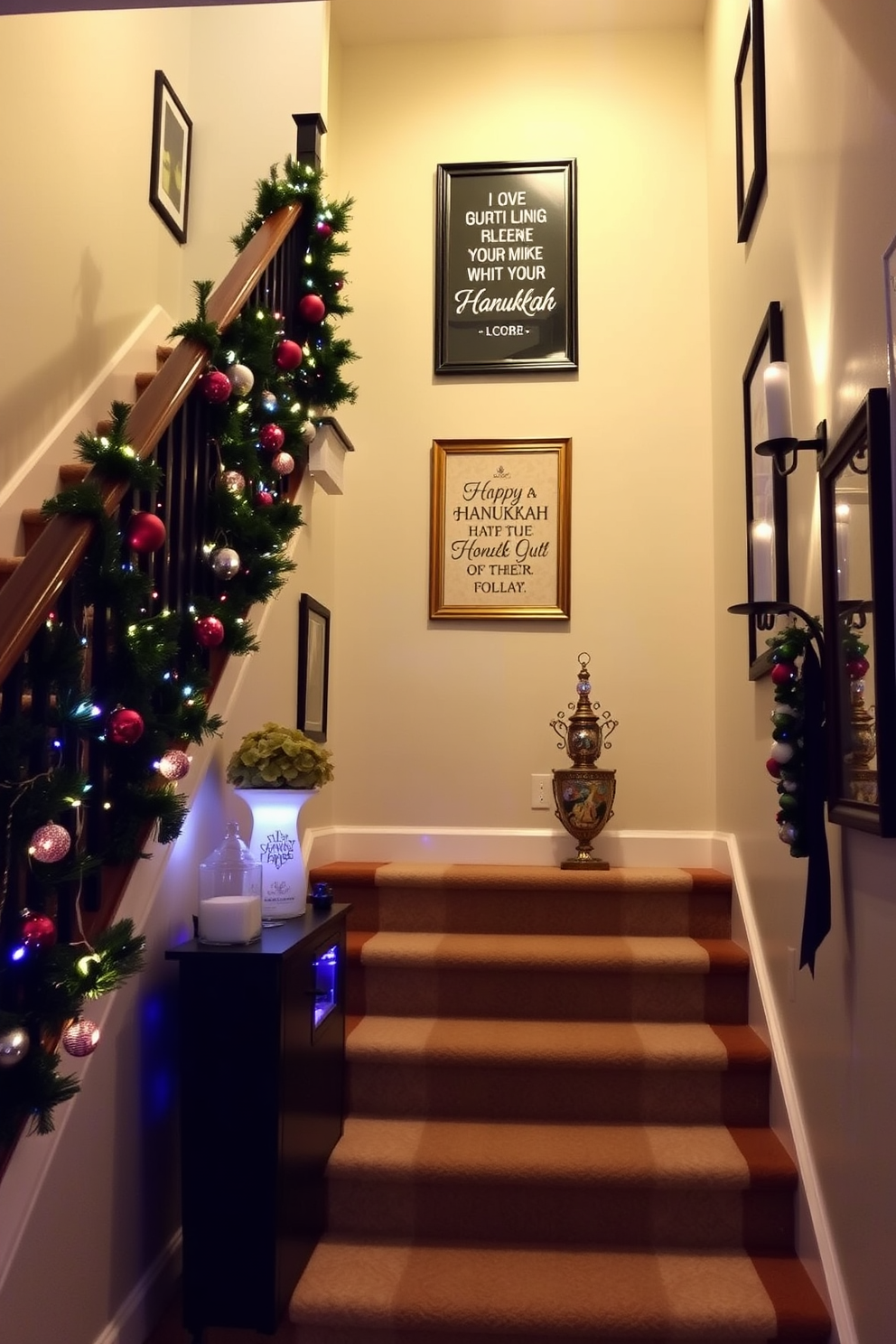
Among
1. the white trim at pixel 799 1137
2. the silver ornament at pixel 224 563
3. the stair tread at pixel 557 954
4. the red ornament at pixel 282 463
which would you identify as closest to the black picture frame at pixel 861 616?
the white trim at pixel 799 1137

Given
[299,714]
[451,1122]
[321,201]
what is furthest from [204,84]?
[451,1122]

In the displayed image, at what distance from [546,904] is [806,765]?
1.37 meters

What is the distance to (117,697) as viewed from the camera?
1936 millimetres

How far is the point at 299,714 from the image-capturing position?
3541mm

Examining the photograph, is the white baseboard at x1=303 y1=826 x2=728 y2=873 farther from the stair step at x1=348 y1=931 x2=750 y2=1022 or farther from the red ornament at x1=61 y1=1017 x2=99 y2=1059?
the red ornament at x1=61 y1=1017 x2=99 y2=1059

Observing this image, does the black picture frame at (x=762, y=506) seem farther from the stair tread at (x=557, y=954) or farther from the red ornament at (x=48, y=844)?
the red ornament at (x=48, y=844)

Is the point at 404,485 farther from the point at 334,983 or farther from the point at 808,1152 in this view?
the point at 808,1152

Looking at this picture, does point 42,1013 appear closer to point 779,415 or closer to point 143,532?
point 143,532

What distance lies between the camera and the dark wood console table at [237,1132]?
209cm

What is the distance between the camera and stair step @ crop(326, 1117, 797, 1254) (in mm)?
2463

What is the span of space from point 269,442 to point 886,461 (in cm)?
159

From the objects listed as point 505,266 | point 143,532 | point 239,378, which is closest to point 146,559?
point 143,532

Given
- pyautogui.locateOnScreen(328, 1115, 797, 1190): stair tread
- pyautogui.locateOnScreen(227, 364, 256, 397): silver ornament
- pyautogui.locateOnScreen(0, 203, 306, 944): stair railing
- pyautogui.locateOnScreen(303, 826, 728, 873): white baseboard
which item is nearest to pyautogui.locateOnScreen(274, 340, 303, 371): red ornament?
pyautogui.locateOnScreen(0, 203, 306, 944): stair railing

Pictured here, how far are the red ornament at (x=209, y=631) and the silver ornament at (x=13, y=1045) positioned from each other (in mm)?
989
